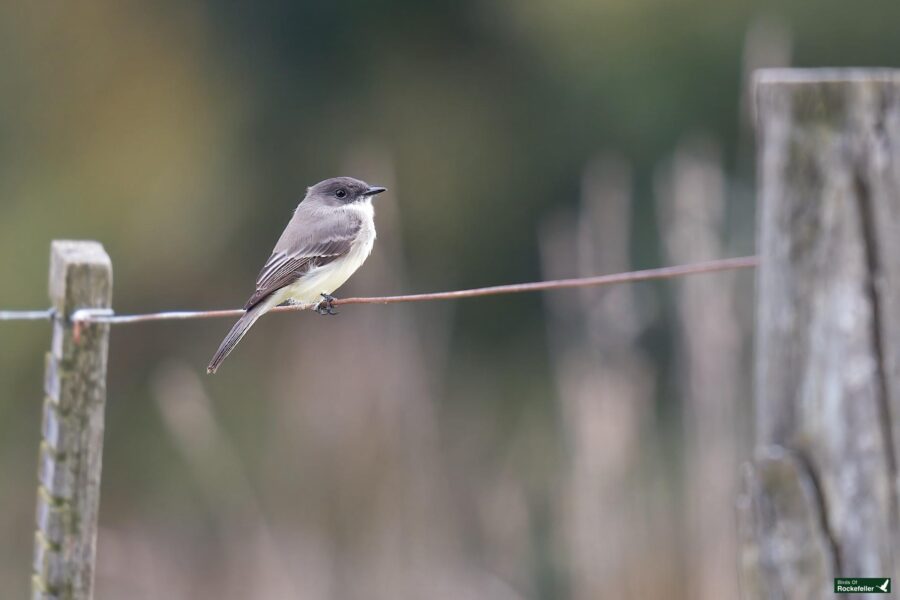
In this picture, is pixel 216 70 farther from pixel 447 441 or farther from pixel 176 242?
pixel 447 441

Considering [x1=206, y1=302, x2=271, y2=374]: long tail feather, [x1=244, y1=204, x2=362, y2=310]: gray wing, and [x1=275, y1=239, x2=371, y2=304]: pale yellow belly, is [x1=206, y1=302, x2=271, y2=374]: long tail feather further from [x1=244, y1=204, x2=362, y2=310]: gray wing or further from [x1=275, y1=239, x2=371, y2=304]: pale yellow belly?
[x1=275, y1=239, x2=371, y2=304]: pale yellow belly

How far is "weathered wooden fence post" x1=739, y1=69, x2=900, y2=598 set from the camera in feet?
7.58

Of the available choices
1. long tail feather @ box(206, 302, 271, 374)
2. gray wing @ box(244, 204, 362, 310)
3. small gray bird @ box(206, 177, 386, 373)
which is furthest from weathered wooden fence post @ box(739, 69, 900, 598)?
gray wing @ box(244, 204, 362, 310)

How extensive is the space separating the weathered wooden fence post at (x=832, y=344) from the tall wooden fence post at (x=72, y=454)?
1.53 meters

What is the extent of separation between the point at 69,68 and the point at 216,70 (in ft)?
3.85

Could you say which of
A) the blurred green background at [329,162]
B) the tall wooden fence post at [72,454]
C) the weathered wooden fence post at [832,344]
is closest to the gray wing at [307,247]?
the tall wooden fence post at [72,454]

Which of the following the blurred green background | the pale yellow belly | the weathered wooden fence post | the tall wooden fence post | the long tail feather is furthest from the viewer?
the blurred green background

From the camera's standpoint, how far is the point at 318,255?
504cm

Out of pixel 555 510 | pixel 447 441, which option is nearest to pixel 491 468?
pixel 447 441

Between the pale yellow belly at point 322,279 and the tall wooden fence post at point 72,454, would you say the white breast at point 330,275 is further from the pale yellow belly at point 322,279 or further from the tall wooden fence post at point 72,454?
the tall wooden fence post at point 72,454

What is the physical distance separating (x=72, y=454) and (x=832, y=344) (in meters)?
1.70

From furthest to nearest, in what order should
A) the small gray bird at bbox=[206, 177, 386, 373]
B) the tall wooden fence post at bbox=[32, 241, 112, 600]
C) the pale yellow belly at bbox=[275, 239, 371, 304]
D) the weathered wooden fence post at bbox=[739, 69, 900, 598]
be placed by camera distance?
the pale yellow belly at bbox=[275, 239, 371, 304], the small gray bird at bbox=[206, 177, 386, 373], the tall wooden fence post at bbox=[32, 241, 112, 600], the weathered wooden fence post at bbox=[739, 69, 900, 598]

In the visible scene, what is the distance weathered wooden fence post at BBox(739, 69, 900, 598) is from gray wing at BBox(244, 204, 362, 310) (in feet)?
8.44

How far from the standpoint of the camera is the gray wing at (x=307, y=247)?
4.79 meters
